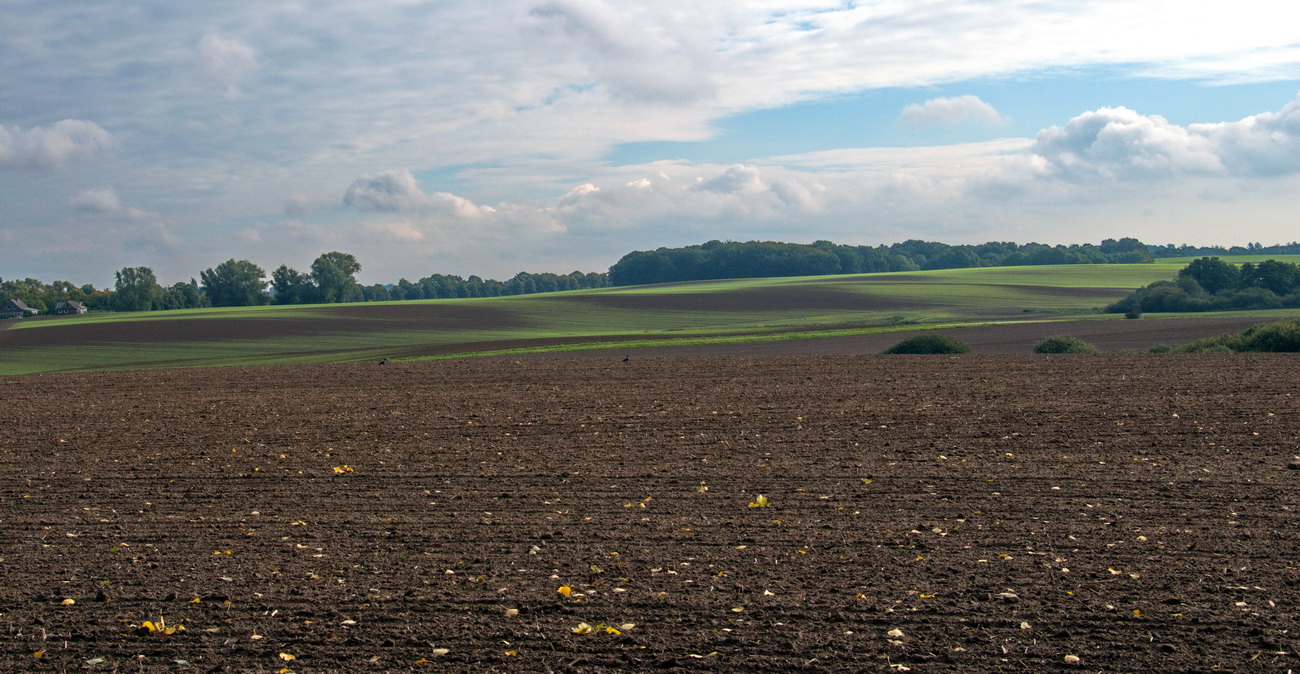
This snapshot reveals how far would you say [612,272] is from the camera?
15512cm

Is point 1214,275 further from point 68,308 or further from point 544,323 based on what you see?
point 68,308

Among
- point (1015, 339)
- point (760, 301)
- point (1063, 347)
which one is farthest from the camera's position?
point (760, 301)

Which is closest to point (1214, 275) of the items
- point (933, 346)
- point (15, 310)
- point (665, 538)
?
point (933, 346)

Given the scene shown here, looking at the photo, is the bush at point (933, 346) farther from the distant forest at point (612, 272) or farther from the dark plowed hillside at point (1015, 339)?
the distant forest at point (612, 272)

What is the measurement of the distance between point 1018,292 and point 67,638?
9360cm

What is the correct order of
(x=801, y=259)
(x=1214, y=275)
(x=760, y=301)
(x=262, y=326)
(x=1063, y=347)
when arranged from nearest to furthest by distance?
(x=1063, y=347) < (x=1214, y=275) < (x=262, y=326) < (x=760, y=301) < (x=801, y=259)

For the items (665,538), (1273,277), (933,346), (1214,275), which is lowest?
(933,346)

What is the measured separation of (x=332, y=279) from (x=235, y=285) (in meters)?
13.8

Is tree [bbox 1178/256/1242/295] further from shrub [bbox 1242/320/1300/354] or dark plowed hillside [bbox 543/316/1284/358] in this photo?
shrub [bbox 1242/320/1300/354]

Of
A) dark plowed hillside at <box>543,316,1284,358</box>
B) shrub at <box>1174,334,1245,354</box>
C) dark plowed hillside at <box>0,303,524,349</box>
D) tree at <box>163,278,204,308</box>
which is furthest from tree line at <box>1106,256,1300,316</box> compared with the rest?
tree at <box>163,278,204,308</box>

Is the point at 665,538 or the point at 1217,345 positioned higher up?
the point at 665,538

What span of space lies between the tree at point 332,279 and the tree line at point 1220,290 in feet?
280

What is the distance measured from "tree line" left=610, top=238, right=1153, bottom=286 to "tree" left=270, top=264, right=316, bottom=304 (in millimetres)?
48885

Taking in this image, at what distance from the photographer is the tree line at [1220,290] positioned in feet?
214
